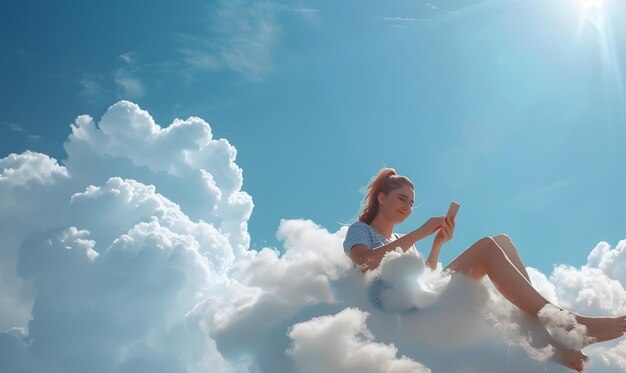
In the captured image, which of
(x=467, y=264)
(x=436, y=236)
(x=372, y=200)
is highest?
(x=372, y=200)

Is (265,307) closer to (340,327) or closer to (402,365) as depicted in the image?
(340,327)

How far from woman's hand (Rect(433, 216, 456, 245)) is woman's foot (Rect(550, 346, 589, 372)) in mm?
1685

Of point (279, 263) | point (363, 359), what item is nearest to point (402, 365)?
point (363, 359)

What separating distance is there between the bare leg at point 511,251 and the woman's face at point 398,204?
1034mm

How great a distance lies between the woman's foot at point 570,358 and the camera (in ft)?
14.0

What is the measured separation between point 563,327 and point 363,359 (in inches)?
66.4

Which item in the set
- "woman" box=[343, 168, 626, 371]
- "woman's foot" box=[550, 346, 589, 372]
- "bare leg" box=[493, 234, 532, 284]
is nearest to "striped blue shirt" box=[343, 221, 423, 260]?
"woman" box=[343, 168, 626, 371]

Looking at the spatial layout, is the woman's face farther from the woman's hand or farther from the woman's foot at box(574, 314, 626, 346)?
the woman's foot at box(574, 314, 626, 346)

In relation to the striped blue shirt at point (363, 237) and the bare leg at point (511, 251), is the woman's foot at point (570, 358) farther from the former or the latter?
the striped blue shirt at point (363, 237)

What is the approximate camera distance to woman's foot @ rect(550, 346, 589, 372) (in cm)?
428

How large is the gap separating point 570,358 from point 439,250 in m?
1.92

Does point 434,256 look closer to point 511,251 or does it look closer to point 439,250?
point 439,250

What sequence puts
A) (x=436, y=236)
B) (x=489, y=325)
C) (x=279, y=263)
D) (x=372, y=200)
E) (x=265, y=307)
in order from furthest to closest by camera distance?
(x=372, y=200) < (x=436, y=236) < (x=279, y=263) < (x=265, y=307) < (x=489, y=325)

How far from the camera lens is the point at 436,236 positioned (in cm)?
584
